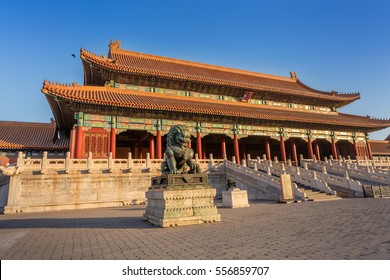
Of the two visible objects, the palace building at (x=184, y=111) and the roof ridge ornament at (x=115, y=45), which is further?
the roof ridge ornament at (x=115, y=45)

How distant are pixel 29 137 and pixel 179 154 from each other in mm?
20560

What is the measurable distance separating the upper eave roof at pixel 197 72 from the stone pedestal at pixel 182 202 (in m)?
14.6

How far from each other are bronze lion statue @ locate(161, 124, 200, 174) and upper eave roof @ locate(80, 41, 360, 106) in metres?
13.6

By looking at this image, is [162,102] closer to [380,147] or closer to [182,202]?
[182,202]

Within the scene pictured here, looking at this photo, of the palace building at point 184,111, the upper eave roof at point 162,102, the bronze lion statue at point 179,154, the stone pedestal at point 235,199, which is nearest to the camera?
the bronze lion statue at point 179,154

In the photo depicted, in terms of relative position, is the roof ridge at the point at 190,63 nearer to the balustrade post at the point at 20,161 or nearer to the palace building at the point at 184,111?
the palace building at the point at 184,111

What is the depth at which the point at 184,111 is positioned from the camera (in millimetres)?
17438

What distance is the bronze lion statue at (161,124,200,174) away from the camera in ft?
21.8

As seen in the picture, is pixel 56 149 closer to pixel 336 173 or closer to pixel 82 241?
pixel 82 241

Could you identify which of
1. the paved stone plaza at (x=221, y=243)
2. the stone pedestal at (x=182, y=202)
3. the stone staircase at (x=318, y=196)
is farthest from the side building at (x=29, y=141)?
the stone staircase at (x=318, y=196)

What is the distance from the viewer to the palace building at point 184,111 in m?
15.9

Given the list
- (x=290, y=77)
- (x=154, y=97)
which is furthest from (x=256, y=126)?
(x=290, y=77)

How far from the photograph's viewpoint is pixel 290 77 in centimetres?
3203

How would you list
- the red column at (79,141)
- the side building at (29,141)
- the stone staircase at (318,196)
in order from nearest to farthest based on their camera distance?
the stone staircase at (318,196), the red column at (79,141), the side building at (29,141)
